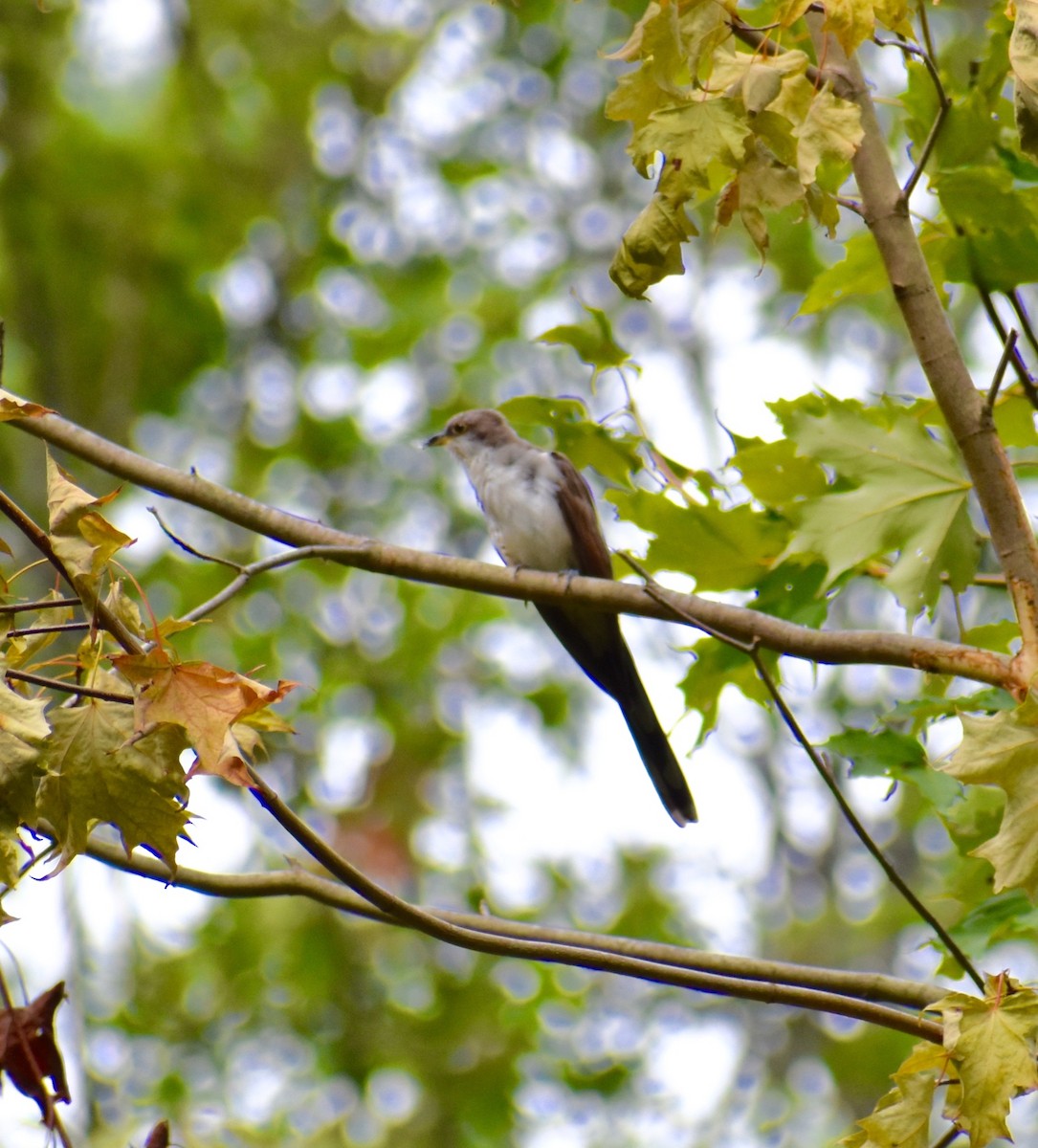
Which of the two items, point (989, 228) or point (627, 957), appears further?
point (989, 228)

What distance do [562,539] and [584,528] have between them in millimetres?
131

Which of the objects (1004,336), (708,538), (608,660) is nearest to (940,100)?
(1004,336)

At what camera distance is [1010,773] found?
2203 mm

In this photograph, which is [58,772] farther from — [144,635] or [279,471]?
[279,471]

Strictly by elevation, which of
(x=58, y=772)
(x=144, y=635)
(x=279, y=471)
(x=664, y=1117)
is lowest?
(x=58, y=772)

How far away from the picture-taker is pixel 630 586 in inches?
122

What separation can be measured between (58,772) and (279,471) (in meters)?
11.9

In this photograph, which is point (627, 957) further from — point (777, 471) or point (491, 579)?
point (777, 471)

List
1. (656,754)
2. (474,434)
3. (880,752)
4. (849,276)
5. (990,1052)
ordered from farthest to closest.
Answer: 1. (474,434)
2. (656,754)
3. (849,276)
4. (880,752)
5. (990,1052)

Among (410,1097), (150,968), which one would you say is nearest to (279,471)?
(150,968)

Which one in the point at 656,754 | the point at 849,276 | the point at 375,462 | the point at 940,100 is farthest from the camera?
Result: the point at 375,462

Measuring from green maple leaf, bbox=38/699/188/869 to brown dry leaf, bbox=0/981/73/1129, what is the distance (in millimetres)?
214

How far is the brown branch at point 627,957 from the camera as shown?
7.64 ft

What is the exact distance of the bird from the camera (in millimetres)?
5527
